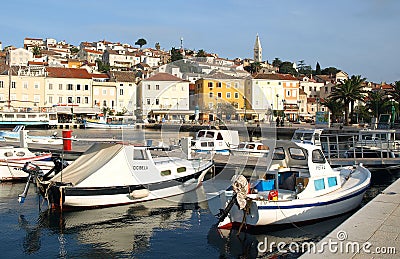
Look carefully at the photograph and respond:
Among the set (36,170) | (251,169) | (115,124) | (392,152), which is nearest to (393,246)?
(36,170)

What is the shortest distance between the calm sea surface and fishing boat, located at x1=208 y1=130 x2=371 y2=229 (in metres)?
0.54

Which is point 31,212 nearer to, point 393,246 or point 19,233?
point 19,233

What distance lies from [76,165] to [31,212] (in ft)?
8.13

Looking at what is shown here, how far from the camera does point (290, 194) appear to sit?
46.9 ft

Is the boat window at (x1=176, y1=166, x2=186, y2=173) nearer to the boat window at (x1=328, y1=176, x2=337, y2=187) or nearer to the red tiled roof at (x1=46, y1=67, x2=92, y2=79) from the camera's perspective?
the boat window at (x1=328, y1=176, x2=337, y2=187)

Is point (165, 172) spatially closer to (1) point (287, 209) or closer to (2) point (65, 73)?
(1) point (287, 209)

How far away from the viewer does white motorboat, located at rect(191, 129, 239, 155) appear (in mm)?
31641

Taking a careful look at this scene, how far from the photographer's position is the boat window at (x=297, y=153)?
50.5ft

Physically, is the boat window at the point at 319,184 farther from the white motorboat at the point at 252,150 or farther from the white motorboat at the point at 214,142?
the white motorboat at the point at 214,142

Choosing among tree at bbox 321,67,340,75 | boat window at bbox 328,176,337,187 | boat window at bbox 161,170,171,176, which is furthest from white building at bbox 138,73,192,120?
tree at bbox 321,67,340,75

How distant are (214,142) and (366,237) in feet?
78.0

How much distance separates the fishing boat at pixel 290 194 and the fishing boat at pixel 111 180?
4.14m

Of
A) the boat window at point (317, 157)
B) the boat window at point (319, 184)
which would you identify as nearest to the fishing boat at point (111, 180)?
the boat window at point (317, 157)

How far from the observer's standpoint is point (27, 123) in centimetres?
7294
